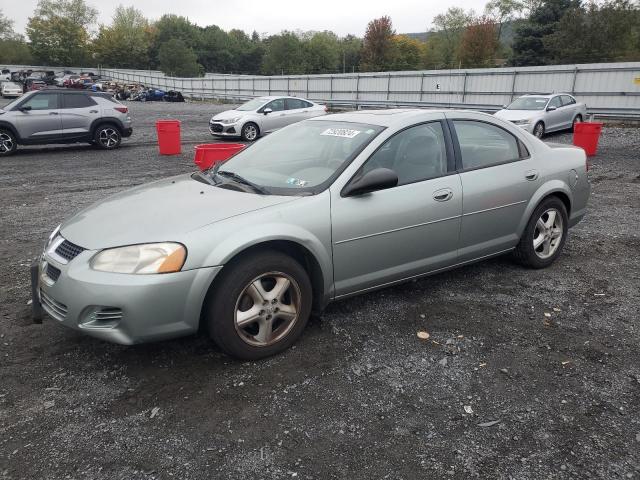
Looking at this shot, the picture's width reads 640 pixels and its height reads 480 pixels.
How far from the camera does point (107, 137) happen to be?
1420 cm

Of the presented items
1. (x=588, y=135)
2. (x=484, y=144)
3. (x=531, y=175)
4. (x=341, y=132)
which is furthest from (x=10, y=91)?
(x=531, y=175)

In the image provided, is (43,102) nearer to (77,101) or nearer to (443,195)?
(77,101)

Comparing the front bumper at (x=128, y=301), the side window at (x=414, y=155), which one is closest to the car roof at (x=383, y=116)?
the side window at (x=414, y=155)

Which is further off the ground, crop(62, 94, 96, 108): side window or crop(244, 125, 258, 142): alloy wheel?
crop(62, 94, 96, 108): side window

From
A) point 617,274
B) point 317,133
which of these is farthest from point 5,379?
point 617,274

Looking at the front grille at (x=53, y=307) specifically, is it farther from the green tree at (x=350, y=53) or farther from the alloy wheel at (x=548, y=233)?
the green tree at (x=350, y=53)

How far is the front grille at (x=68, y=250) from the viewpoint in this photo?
310 centimetres

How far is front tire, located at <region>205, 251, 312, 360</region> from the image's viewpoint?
3.10m

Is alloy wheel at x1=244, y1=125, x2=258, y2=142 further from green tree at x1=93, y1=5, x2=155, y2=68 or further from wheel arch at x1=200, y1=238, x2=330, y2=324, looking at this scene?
green tree at x1=93, y1=5, x2=155, y2=68

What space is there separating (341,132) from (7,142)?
11.9 m

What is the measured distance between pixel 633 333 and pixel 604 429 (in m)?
1.35

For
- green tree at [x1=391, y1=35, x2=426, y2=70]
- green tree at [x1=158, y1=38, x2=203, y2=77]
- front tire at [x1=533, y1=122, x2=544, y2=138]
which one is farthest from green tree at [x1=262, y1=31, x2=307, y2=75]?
front tire at [x1=533, y1=122, x2=544, y2=138]

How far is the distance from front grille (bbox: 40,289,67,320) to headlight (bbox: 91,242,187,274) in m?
0.35

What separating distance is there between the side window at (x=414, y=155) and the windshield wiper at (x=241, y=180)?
0.73m
